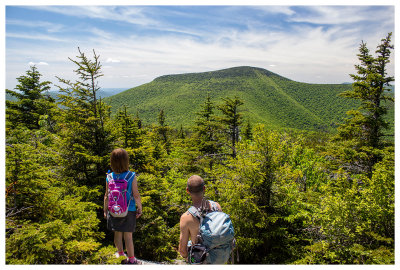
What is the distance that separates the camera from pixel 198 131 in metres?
16.5

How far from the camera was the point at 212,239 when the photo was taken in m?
2.79

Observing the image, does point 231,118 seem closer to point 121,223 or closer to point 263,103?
point 121,223

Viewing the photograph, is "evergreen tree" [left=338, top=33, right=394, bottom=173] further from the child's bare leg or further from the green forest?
the child's bare leg

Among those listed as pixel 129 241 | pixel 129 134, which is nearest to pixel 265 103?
pixel 129 134

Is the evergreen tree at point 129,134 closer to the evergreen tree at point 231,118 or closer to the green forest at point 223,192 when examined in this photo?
the green forest at point 223,192

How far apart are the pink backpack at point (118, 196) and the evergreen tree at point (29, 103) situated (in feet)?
57.7

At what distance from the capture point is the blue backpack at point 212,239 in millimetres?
2801

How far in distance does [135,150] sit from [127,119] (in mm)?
2176

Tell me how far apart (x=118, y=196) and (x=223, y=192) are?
689cm

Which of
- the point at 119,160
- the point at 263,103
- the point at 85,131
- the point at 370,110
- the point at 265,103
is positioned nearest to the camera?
the point at 119,160

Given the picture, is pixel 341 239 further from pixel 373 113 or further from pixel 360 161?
pixel 373 113

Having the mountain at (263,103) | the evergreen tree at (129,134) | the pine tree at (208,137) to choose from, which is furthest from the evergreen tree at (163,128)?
the mountain at (263,103)
